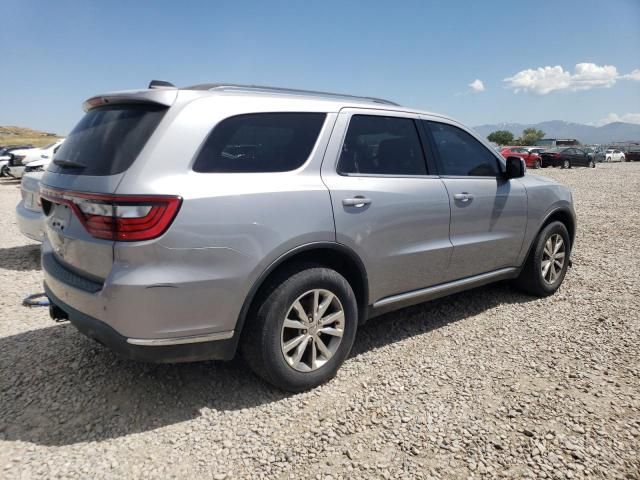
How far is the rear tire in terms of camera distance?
4.64 m

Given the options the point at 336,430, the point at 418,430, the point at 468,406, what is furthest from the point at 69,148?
the point at 468,406

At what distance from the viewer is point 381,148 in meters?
3.41

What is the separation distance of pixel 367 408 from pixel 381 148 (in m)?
1.79

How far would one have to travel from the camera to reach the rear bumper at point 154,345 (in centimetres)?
240

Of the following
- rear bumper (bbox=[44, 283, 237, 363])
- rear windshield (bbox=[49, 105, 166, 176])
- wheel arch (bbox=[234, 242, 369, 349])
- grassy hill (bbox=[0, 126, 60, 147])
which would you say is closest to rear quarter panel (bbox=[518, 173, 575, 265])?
wheel arch (bbox=[234, 242, 369, 349])

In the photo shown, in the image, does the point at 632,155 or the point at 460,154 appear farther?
the point at 632,155

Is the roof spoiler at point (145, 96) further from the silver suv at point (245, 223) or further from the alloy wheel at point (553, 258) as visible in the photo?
the alloy wheel at point (553, 258)

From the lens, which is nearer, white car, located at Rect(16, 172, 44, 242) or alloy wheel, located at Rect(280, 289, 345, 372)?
alloy wheel, located at Rect(280, 289, 345, 372)

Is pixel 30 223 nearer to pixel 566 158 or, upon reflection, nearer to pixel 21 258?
pixel 21 258

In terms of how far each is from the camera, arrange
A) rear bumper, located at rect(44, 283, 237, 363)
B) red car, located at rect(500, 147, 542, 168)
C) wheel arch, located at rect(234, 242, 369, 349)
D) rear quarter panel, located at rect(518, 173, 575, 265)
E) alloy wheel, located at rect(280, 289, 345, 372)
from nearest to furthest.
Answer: rear bumper, located at rect(44, 283, 237, 363) → wheel arch, located at rect(234, 242, 369, 349) → alloy wheel, located at rect(280, 289, 345, 372) → rear quarter panel, located at rect(518, 173, 575, 265) → red car, located at rect(500, 147, 542, 168)

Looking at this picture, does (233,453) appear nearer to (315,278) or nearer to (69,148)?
(315,278)

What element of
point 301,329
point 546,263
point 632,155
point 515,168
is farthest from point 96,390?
point 632,155

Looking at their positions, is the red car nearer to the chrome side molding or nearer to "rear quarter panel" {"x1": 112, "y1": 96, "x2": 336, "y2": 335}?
"rear quarter panel" {"x1": 112, "y1": 96, "x2": 336, "y2": 335}

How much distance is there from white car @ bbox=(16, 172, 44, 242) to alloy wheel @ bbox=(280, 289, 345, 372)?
13.6ft
